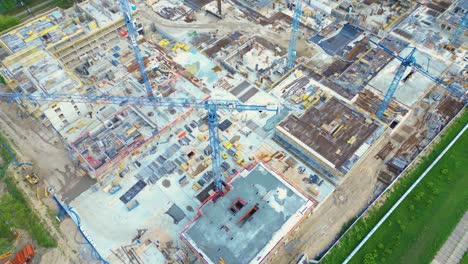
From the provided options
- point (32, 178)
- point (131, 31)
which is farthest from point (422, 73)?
point (32, 178)

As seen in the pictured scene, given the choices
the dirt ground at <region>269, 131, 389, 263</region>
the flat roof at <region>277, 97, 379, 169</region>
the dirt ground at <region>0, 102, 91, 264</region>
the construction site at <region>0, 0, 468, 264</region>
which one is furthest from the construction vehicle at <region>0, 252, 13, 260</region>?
the flat roof at <region>277, 97, 379, 169</region>

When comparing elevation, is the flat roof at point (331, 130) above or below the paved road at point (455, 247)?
above

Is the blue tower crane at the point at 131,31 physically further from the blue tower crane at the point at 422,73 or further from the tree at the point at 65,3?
the blue tower crane at the point at 422,73

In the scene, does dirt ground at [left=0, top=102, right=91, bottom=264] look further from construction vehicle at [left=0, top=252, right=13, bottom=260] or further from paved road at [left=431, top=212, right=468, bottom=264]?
paved road at [left=431, top=212, right=468, bottom=264]

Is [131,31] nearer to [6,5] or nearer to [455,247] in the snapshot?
[6,5]

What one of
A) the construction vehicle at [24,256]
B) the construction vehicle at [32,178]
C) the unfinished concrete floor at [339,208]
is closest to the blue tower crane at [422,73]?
the unfinished concrete floor at [339,208]

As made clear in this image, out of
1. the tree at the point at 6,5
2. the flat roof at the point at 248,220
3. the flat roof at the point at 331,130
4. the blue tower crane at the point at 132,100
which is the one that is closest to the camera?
the flat roof at the point at 248,220

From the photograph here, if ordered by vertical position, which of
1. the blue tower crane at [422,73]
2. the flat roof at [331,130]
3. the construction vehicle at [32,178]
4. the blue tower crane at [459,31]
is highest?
the blue tower crane at [459,31]

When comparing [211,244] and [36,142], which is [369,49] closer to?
[211,244]
